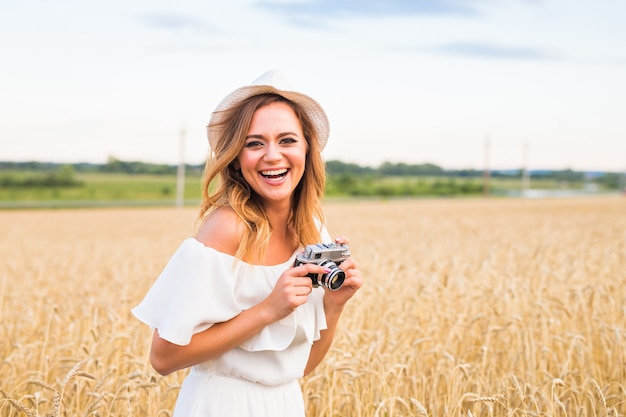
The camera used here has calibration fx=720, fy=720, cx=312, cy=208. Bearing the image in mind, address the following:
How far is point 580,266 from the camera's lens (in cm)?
804

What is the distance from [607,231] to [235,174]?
577 inches

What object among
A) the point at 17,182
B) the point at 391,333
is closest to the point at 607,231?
the point at 391,333

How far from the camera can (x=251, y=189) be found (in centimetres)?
270

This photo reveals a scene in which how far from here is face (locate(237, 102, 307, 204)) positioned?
8.39ft

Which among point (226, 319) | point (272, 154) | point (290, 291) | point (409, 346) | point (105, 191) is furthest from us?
point (105, 191)

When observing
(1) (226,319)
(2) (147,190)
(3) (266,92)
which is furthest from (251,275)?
(2) (147,190)

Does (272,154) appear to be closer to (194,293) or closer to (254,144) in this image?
(254,144)

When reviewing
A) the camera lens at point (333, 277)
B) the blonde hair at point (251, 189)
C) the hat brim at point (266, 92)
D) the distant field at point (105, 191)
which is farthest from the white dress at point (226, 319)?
the distant field at point (105, 191)

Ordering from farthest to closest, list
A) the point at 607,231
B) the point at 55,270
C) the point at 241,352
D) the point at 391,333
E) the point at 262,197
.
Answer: the point at 607,231 → the point at 55,270 → the point at 391,333 → the point at 262,197 → the point at 241,352

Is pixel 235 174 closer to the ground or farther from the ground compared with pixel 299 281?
farther from the ground

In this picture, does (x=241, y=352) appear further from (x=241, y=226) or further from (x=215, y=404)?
(x=241, y=226)

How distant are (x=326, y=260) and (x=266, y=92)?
0.67 metres

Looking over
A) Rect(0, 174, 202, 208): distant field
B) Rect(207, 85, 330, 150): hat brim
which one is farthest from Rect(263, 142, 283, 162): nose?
Rect(0, 174, 202, 208): distant field

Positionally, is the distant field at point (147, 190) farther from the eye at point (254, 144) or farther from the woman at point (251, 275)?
the eye at point (254, 144)
